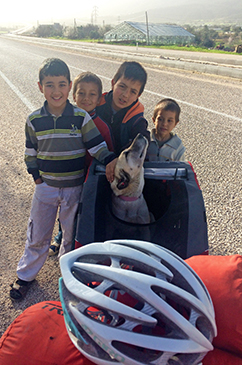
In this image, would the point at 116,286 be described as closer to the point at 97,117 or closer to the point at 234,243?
the point at 97,117

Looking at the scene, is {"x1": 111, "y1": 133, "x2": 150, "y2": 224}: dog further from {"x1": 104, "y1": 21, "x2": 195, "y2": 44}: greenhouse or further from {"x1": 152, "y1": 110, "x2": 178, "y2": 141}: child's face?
{"x1": 104, "y1": 21, "x2": 195, "y2": 44}: greenhouse

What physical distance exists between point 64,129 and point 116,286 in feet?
4.35

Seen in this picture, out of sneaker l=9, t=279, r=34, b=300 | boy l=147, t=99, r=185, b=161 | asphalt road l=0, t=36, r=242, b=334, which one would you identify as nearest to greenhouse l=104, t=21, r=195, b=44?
asphalt road l=0, t=36, r=242, b=334

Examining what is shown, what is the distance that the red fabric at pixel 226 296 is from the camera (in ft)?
3.68

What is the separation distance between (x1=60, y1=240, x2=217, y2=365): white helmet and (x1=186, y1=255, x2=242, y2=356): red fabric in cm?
8

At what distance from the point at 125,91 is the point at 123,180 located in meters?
0.89

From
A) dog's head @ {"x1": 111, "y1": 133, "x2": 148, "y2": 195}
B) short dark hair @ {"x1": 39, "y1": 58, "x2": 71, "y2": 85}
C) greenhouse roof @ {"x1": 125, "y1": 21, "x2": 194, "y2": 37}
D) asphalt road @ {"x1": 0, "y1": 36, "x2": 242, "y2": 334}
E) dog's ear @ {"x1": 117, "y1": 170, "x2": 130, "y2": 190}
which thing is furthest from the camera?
greenhouse roof @ {"x1": 125, "y1": 21, "x2": 194, "y2": 37}

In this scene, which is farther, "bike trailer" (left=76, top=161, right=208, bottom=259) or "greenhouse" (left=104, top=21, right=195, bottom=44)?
"greenhouse" (left=104, top=21, right=195, bottom=44)

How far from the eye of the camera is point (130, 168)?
6.16 ft

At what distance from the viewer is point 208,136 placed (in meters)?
5.39

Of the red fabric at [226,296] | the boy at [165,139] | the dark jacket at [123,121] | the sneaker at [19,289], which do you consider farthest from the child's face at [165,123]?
the sneaker at [19,289]

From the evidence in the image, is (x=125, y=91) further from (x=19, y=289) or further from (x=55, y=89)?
(x=19, y=289)

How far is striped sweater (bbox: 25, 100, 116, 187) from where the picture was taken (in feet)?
6.82

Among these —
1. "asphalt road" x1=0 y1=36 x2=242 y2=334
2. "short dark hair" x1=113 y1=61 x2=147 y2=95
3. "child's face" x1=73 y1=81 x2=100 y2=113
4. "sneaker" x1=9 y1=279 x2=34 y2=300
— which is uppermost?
"short dark hair" x1=113 y1=61 x2=147 y2=95
